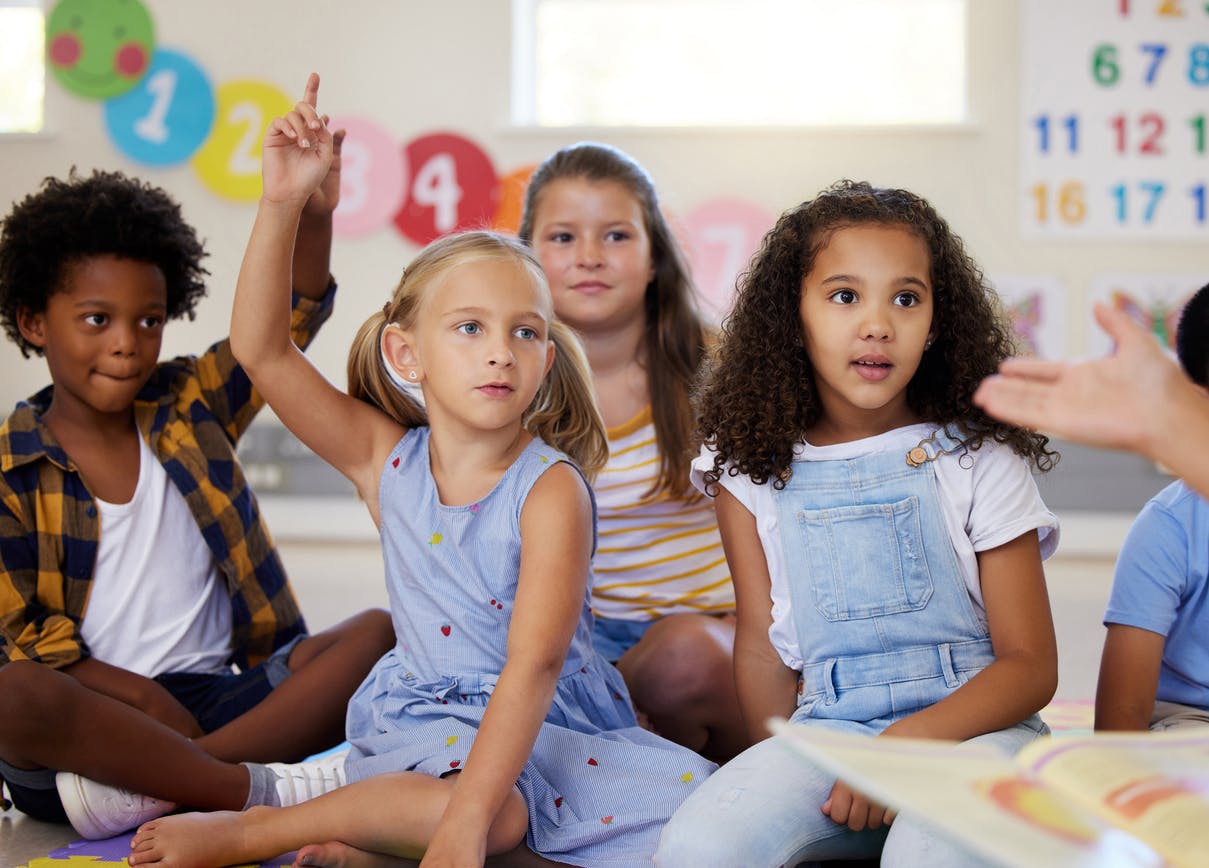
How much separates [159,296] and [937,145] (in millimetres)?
2439

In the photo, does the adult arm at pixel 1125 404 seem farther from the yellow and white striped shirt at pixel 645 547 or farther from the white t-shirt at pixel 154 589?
the white t-shirt at pixel 154 589

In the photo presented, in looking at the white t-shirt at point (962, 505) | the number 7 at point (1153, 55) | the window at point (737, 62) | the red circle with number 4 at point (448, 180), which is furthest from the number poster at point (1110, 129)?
the white t-shirt at point (962, 505)

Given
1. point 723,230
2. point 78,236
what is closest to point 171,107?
point 723,230

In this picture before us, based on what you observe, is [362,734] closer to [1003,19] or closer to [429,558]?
[429,558]

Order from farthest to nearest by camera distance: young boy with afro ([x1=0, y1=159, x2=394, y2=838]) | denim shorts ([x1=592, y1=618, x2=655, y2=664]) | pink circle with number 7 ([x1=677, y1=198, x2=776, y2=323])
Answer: pink circle with number 7 ([x1=677, y1=198, x2=776, y2=323]) → denim shorts ([x1=592, y1=618, x2=655, y2=664]) → young boy with afro ([x1=0, y1=159, x2=394, y2=838])

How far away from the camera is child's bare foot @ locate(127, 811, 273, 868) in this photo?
3.43 feet

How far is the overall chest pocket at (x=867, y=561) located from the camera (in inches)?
43.5

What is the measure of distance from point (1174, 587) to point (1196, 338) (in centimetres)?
25

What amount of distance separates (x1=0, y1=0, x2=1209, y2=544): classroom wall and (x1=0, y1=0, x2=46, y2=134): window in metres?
0.13

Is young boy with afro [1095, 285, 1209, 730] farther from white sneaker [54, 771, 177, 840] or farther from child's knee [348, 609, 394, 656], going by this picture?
white sneaker [54, 771, 177, 840]

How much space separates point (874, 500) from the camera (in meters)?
1.13

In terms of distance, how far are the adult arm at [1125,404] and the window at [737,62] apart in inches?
110

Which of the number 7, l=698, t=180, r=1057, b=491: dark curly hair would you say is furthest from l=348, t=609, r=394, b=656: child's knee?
the number 7

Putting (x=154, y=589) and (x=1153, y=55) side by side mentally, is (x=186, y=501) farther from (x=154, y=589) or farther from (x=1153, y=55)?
(x=1153, y=55)
